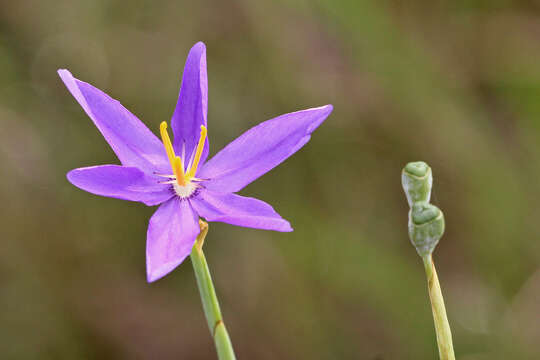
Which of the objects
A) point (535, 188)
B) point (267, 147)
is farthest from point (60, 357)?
point (535, 188)

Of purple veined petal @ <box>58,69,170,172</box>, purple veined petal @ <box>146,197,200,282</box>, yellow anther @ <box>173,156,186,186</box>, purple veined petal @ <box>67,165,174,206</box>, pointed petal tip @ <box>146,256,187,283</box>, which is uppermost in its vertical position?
purple veined petal @ <box>58,69,170,172</box>

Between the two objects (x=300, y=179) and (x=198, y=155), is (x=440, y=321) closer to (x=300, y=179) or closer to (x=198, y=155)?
(x=198, y=155)

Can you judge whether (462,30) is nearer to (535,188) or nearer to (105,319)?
(535,188)

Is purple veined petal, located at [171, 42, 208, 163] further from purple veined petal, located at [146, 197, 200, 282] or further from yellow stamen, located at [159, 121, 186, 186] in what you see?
purple veined petal, located at [146, 197, 200, 282]

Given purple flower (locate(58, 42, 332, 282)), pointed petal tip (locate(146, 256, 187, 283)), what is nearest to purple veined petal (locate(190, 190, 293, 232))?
purple flower (locate(58, 42, 332, 282))

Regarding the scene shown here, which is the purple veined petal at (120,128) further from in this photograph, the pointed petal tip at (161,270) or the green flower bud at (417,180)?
the green flower bud at (417,180)

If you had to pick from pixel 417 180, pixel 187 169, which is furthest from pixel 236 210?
pixel 417 180

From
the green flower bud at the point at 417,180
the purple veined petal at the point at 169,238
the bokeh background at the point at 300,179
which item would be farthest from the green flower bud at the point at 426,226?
the bokeh background at the point at 300,179
